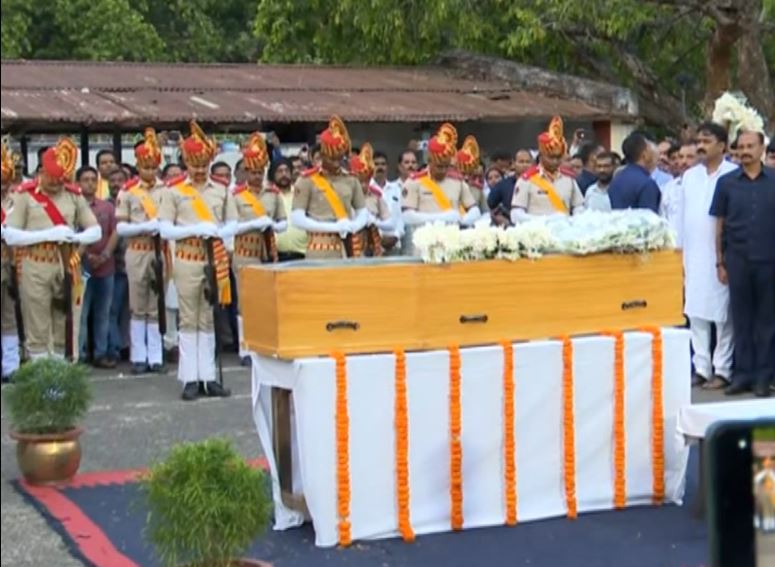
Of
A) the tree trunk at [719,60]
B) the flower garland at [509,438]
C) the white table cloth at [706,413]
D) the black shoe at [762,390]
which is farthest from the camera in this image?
the tree trunk at [719,60]

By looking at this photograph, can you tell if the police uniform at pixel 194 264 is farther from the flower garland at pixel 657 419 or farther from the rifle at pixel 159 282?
the flower garland at pixel 657 419

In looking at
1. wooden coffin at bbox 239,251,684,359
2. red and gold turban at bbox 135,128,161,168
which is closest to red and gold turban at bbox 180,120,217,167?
Result: red and gold turban at bbox 135,128,161,168

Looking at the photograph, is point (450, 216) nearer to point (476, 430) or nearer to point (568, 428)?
point (568, 428)

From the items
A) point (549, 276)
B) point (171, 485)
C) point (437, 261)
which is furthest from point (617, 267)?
point (171, 485)

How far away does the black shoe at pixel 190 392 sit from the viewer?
980 centimetres

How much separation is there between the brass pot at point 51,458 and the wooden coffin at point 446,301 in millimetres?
1282

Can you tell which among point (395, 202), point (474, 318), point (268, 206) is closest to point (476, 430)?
point (474, 318)

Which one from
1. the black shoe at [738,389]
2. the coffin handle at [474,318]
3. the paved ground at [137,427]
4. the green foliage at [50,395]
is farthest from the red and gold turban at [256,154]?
the coffin handle at [474,318]

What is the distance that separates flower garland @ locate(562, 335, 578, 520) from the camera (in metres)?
6.40

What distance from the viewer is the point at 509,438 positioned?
20.7 feet

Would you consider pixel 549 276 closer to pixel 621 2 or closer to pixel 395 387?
pixel 395 387

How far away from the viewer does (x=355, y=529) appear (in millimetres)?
6070

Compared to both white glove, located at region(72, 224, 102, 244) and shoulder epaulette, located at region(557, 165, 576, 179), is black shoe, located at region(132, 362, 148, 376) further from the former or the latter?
shoulder epaulette, located at region(557, 165, 576, 179)

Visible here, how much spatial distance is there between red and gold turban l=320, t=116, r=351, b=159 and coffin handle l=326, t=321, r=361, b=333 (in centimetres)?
282
